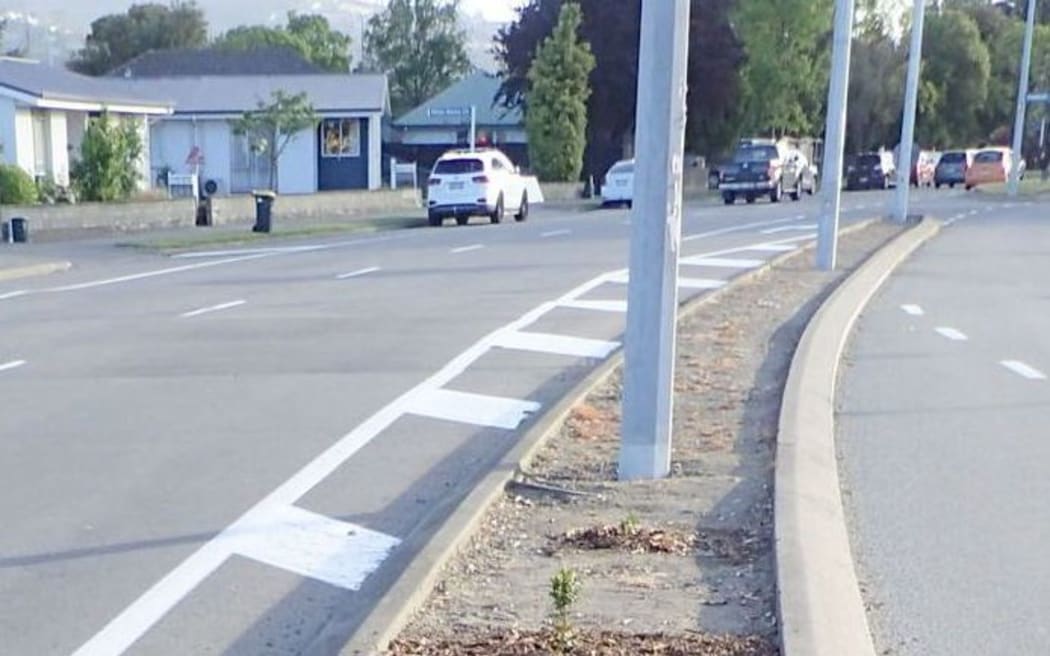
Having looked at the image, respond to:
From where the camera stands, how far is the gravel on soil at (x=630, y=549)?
19.9ft

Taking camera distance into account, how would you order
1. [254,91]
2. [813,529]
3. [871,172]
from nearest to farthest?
[813,529], [254,91], [871,172]

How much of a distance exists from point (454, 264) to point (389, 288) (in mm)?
4575

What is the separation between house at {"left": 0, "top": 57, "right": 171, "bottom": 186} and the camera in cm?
4166

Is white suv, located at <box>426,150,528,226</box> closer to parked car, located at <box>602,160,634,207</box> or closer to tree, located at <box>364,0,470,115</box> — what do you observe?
parked car, located at <box>602,160,634,207</box>

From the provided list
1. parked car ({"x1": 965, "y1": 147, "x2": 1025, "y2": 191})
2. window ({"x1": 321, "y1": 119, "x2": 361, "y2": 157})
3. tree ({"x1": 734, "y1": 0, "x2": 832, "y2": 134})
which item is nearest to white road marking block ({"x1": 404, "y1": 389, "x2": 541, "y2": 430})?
window ({"x1": 321, "y1": 119, "x2": 361, "y2": 157})

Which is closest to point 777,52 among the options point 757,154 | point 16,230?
point 757,154

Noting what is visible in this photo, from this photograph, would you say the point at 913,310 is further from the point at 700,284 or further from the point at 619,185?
the point at 619,185

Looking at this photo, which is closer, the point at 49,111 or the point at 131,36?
the point at 49,111

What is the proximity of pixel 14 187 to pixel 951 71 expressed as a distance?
7134cm

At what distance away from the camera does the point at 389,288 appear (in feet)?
73.3

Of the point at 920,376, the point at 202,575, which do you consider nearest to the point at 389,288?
the point at 920,376

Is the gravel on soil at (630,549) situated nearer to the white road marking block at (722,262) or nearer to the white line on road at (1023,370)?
the white line on road at (1023,370)

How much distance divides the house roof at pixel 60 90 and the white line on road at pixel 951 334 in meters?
30.4

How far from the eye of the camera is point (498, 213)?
1721 inches
